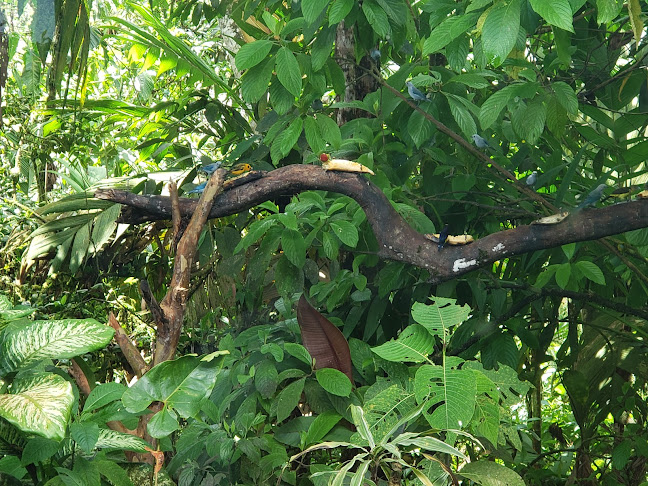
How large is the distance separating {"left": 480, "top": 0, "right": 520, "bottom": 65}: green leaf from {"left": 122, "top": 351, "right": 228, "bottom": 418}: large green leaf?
626 millimetres

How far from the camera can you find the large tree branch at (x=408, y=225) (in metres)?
1.20

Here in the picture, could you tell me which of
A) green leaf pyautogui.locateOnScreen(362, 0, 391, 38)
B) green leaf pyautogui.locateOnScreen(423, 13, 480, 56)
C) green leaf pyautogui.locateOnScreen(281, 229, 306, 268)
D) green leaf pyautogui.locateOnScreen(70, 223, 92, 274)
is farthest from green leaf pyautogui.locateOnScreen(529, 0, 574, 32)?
green leaf pyautogui.locateOnScreen(70, 223, 92, 274)

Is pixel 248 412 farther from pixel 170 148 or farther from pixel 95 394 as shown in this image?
pixel 170 148

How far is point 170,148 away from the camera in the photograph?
264 centimetres

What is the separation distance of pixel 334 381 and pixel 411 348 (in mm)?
300

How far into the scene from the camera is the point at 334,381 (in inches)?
50.7

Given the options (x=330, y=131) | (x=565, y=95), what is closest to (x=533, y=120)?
(x=565, y=95)

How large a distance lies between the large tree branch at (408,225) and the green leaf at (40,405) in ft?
1.90

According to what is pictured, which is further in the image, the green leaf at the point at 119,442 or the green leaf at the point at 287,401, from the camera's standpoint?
the green leaf at the point at 287,401

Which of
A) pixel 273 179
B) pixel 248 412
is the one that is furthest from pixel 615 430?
pixel 273 179

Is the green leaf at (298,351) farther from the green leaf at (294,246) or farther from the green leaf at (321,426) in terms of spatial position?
the green leaf at (294,246)

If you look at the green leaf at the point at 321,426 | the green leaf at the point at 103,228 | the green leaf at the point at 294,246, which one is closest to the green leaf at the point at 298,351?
the green leaf at the point at 321,426

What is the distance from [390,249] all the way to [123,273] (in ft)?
5.77

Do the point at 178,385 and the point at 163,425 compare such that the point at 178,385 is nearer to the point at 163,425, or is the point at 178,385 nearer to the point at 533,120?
the point at 163,425
